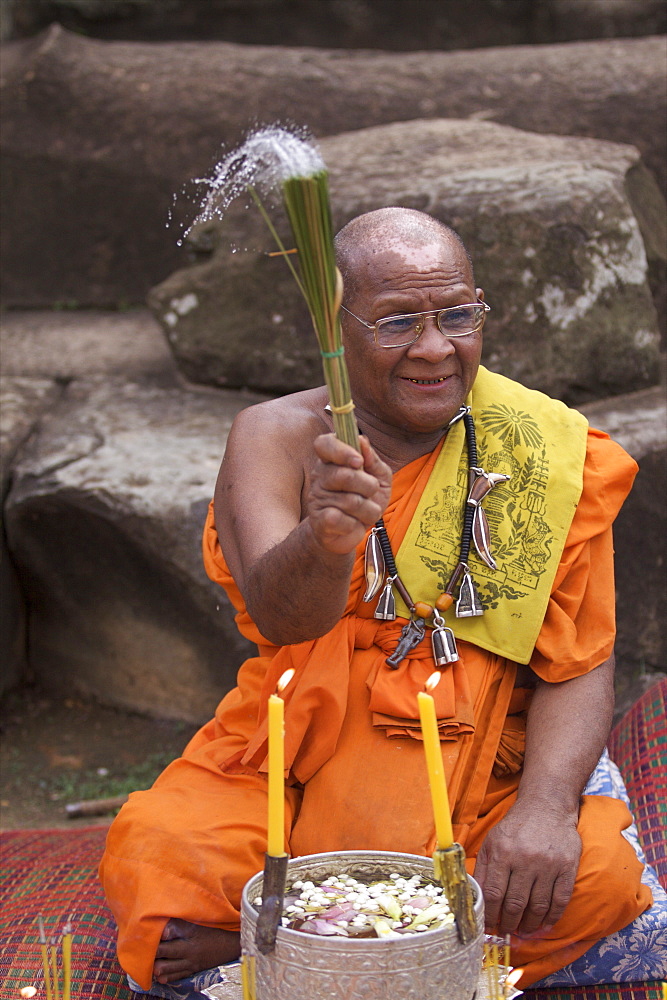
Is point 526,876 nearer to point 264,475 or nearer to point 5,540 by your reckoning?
point 264,475

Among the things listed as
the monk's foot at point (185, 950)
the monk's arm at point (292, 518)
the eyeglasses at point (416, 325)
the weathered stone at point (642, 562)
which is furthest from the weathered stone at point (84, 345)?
the monk's foot at point (185, 950)

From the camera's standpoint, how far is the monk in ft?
7.77

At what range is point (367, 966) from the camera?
159cm

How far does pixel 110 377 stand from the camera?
5105 mm

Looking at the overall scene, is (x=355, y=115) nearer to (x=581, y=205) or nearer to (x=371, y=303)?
(x=581, y=205)

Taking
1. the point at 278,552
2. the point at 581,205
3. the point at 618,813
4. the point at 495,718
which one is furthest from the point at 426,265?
the point at 581,205

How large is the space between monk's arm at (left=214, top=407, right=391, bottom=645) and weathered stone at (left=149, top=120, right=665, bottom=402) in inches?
76.4

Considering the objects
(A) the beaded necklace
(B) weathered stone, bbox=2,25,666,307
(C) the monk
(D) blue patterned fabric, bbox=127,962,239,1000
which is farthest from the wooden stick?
(B) weathered stone, bbox=2,25,666,307

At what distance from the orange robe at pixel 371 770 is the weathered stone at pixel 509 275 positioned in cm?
163

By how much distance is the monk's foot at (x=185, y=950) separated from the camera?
2.35m

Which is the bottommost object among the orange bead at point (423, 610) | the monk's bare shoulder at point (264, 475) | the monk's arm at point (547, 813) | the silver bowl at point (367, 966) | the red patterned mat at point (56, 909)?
the red patterned mat at point (56, 909)

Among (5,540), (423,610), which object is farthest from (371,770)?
(5,540)

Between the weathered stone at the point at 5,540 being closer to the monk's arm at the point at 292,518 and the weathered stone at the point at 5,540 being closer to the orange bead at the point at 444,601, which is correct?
the monk's arm at the point at 292,518

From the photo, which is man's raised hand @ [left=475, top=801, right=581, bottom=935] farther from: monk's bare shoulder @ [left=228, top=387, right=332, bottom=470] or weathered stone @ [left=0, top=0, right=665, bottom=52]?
weathered stone @ [left=0, top=0, right=665, bottom=52]
